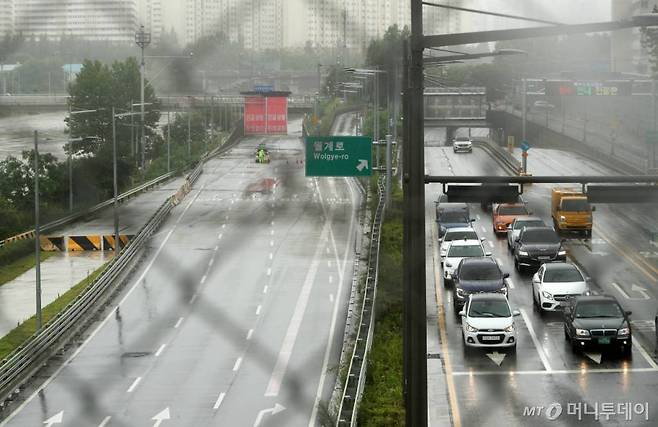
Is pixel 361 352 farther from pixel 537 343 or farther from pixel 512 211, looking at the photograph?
pixel 512 211

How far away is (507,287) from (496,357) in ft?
13.0

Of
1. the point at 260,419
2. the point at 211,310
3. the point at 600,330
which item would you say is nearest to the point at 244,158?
the point at 260,419

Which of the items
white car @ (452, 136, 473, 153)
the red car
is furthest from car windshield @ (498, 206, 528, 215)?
white car @ (452, 136, 473, 153)

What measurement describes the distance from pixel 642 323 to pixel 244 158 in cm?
979

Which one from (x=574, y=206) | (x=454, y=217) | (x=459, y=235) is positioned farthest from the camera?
(x=454, y=217)

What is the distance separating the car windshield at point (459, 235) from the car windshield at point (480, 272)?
11.0 ft

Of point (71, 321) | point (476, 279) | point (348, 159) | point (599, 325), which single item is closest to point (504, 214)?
point (348, 159)

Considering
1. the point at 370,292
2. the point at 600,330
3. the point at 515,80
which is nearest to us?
the point at 515,80

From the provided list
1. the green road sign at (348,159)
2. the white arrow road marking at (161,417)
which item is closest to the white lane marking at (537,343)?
the green road sign at (348,159)

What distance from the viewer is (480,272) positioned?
15367 millimetres

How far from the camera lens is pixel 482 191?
4145 millimetres

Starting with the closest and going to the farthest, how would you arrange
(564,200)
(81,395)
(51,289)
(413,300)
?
1. (413,300)
2. (81,395)
3. (564,200)
4. (51,289)

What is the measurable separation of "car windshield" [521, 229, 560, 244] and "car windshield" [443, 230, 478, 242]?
3.59ft

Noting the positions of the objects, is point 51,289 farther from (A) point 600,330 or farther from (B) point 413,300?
(B) point 413,300
